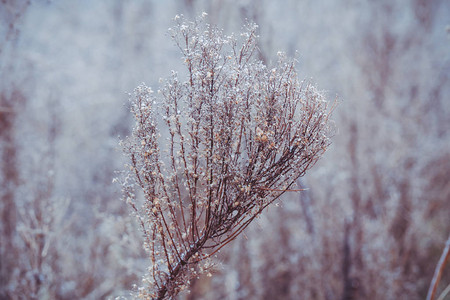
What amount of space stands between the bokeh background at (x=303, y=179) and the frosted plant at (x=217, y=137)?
15.6ft

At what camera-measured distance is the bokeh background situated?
11.3m

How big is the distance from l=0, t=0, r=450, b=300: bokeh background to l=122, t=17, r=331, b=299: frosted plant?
4.75 meters

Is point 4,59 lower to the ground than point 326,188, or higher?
higher

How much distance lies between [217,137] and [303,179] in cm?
787

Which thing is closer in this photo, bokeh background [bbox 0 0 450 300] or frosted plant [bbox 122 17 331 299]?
frosted plant [bbox 122 17 331 299]

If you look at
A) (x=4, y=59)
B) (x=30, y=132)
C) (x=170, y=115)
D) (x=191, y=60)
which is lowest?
(x=170, y=115)

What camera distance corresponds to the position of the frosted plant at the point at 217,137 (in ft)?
12.3

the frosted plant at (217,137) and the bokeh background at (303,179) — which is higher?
the bokeh background at (303,179)

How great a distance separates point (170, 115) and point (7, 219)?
35.5 feet

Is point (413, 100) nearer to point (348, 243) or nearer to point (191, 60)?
point (348, 243)

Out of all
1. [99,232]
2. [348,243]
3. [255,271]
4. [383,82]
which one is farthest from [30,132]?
[383,82]

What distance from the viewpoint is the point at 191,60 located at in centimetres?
381

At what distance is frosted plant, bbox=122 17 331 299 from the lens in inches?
147

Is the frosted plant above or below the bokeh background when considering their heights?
below
